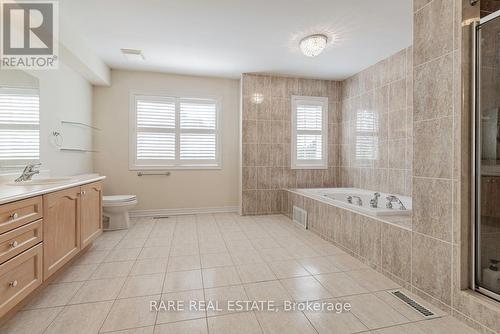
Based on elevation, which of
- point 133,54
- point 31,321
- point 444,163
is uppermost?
point 133,54

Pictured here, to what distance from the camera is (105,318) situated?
156 cm

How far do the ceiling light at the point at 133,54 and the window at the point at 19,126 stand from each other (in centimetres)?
128

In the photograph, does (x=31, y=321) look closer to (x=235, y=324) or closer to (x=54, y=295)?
(x=54, y=295)

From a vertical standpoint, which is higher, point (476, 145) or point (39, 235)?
point (476, 145)

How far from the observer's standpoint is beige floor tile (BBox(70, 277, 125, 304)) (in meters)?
1.78

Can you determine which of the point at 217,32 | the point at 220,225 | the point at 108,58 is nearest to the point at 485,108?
the point at 217,32

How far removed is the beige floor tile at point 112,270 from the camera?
2.15 metres

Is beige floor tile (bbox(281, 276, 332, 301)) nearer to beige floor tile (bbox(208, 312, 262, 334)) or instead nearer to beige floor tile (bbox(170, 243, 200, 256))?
beige floor tile (bbox(208, 312, 262, 334))

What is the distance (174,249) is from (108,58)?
2958mm

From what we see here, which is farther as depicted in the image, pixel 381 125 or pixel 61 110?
pixel 381 125

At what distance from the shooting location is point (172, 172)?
4336mm

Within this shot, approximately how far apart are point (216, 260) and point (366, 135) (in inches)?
122

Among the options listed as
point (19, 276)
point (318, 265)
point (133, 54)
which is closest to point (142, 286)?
point (19, 276)

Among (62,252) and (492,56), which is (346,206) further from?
(62,252)
